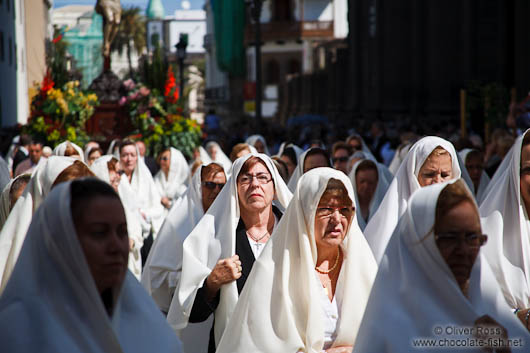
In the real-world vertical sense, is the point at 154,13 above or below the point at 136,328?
above

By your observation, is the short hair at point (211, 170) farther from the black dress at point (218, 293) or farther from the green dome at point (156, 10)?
the green dome at point (156, 10)

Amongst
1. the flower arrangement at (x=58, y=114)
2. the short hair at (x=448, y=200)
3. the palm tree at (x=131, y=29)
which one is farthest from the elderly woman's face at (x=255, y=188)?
the palm tree at (x=131, y=29)

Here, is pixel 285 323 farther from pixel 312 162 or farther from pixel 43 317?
pixel 312 162

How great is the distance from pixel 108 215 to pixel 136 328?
0.48 m

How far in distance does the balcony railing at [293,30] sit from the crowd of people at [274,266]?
6735 cm

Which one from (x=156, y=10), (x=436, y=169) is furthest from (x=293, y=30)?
(x=436, y=169)

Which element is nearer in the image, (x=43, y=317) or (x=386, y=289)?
(x=43, y=317)

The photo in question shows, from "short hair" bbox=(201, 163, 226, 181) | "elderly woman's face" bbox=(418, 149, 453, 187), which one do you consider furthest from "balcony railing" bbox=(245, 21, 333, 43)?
"elderly woman's face" bbox=(418, 149, 453, 187)

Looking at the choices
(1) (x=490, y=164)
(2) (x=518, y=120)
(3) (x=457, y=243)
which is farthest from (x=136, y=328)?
(2) (x=518, y=120)

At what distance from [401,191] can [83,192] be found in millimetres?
3825

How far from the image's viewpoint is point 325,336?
4.81 meters

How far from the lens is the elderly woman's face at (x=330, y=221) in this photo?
4957 millimetres

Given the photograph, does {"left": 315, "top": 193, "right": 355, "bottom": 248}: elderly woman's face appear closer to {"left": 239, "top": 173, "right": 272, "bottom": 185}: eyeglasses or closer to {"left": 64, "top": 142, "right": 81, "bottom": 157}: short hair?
{"left": 239, "top": 173, "right": 272, "bottom": 185}: eyeglasses

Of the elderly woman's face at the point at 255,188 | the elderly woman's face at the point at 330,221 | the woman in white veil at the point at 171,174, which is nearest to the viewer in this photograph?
the elderly woman's face at the point at 330,221
